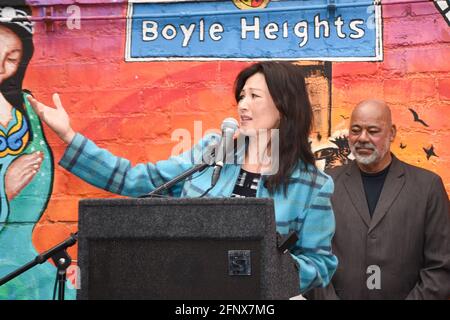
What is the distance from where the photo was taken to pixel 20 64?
3.91 m

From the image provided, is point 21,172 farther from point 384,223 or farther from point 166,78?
point 384,223

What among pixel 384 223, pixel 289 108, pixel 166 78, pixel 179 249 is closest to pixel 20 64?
pixel 166 78

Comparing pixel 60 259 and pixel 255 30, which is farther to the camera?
pixel 255 30

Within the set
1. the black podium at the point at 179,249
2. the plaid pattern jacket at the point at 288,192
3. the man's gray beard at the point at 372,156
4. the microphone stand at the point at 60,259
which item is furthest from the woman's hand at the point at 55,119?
the man's gray beard at the point at 372,156

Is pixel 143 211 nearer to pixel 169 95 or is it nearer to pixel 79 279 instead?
pixel 79 279

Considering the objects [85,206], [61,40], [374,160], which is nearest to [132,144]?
[61,40]

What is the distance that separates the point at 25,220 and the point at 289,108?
160 centimetres

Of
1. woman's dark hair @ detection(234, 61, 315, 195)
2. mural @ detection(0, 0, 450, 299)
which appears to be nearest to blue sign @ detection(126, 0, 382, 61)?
mural @ detection(0, 0, 450, 299)

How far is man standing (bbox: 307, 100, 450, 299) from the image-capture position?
3457 millimetres

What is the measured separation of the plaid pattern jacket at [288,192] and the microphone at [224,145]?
72 millimetres

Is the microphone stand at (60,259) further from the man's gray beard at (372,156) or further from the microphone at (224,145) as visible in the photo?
the man's gray beard at (372,156)

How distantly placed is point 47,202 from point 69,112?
0.45m

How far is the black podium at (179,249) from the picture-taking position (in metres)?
2.14

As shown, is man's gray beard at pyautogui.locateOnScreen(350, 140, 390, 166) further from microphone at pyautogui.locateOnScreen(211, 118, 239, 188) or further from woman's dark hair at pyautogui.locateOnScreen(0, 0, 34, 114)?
woman's dark hair at pyautogui.locateOnScreen(0, 0, 34, 114)
